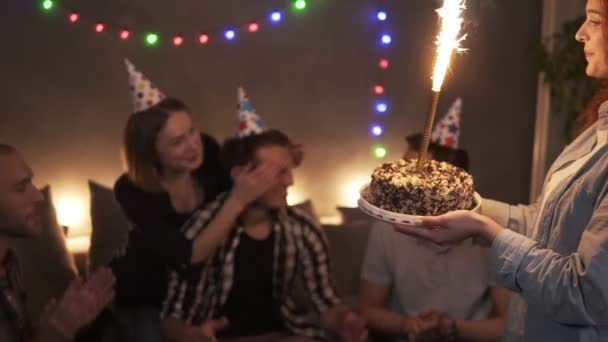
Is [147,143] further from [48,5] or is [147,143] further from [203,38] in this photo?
[48,5]

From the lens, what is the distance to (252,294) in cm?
206

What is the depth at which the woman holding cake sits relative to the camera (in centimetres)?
113

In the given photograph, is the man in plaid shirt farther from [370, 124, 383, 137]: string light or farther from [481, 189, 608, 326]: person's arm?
[370, 124, 383, 137]: string light

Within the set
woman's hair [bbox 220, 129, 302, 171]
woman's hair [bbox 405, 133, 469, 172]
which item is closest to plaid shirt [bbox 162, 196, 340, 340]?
woman's hair [bbox 220, 129, 302, 171]

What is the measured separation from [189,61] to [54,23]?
586 mm

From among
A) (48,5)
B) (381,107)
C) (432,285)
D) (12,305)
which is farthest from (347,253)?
(48,5)

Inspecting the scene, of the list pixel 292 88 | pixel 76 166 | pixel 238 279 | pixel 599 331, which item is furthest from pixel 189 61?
pixel 599 331

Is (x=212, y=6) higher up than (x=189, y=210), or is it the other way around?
(x=212, y=6)

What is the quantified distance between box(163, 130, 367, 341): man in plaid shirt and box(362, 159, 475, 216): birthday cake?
0.59 metres

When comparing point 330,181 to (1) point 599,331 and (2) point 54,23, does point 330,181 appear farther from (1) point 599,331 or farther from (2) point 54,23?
(1) point 599,331

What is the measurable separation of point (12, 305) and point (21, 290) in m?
0.11

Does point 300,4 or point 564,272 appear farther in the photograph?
point 300,4

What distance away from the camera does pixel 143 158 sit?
2.26 metres

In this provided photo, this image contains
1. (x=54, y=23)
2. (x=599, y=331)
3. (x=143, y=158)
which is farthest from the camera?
(x=54, y=23)
